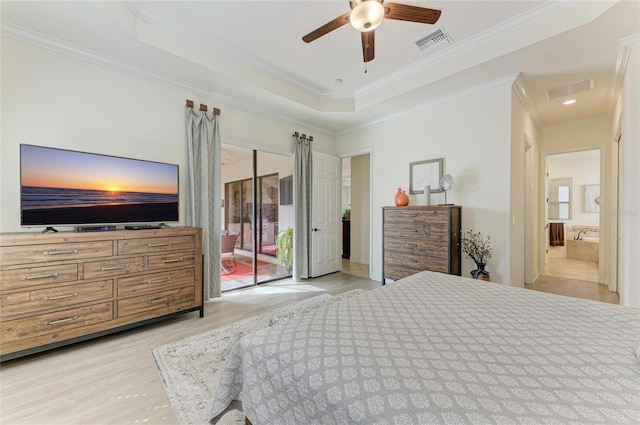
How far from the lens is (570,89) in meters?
3.51

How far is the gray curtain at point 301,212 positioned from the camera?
469 cm

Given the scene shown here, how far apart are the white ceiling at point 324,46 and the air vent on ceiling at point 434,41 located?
7 cm

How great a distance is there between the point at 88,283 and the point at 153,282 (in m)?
0.51

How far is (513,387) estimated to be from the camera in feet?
2.62

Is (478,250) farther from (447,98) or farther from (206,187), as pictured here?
(206,187)

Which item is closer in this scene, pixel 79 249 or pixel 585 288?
pixel 79 249

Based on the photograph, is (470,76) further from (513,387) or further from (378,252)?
(513,387)

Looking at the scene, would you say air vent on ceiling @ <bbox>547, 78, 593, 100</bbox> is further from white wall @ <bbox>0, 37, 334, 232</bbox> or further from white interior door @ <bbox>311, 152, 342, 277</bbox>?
white wall @ <bbox>0, 37, 334, 232</bbox>

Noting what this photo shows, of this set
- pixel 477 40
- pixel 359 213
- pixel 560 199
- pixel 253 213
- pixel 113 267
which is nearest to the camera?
pixel 113 267

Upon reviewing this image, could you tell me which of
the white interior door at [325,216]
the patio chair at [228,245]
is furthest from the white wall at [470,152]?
the patio chair at [228,245]

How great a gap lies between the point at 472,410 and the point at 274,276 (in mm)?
4249

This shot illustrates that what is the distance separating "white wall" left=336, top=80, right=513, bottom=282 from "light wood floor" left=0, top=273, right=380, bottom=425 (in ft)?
11.1

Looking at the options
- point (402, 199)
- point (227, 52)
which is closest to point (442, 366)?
point (402, 199)

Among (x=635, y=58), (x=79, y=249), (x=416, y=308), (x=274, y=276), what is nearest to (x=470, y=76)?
(x=635, y=58)
